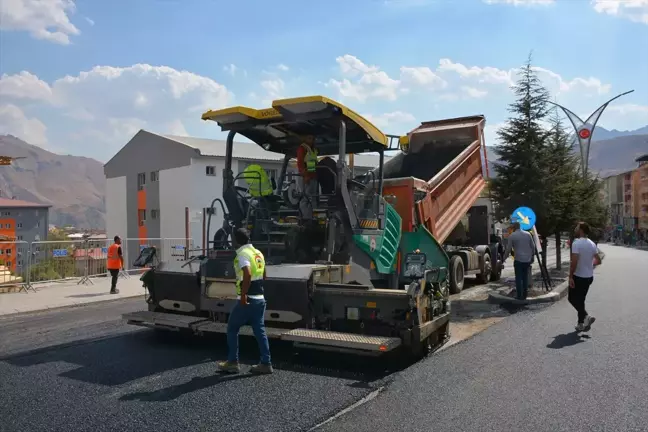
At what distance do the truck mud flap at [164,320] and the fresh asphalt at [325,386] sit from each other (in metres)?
0.31

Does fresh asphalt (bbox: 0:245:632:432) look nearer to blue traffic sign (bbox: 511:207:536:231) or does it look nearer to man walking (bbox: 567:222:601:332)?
man walking (bbox: 567:222:601:332)

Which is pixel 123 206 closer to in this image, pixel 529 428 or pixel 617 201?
pixel 529 428

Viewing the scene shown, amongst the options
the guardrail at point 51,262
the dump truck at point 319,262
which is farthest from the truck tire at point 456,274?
the guardrail at point 51,262

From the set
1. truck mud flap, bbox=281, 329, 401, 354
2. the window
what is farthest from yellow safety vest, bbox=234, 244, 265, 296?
the window

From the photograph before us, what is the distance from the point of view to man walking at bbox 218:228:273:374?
588cm

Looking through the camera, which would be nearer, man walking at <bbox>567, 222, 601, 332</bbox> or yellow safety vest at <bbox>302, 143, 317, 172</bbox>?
yellow safety vest at <bbox>302, 143, 317, 172</bbox>

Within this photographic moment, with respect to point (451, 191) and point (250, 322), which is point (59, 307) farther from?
point (451, 191)

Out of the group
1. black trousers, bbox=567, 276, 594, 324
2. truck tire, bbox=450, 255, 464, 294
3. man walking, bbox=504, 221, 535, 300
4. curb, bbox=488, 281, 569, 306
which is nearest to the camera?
black trousers, bbox=567, 276, 594, 324

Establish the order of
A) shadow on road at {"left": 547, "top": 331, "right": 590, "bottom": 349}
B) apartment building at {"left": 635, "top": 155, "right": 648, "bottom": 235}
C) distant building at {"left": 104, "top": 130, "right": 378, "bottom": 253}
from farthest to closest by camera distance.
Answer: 1. apartment building at {"left": 635, "top": 155, "right": 648, "bottom": 235}
2. distant building at {"left": 104, "top": 130, "right": 378, "bottom": 253}
3. shadow on road at {"left": 547, "top": 331, "right": 590, "bottom": 349}

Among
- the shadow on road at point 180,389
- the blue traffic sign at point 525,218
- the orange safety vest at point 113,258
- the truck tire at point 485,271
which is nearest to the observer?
the shadow on road at point 180,389

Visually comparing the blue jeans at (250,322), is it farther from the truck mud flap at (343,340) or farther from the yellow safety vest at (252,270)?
the truck mud flap at (343,340)

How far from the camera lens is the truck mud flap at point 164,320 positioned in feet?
22.9

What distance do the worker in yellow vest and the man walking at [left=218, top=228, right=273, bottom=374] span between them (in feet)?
5.10

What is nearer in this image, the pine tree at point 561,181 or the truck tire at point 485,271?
the pine tree at point 561,181
